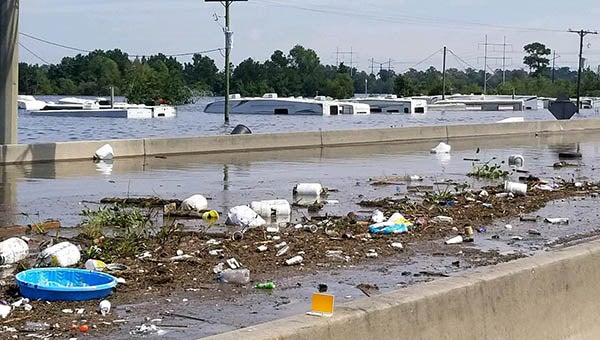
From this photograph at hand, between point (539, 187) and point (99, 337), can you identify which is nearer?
point (99, 337)

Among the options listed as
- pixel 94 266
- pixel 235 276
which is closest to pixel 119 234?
pixel 94 266

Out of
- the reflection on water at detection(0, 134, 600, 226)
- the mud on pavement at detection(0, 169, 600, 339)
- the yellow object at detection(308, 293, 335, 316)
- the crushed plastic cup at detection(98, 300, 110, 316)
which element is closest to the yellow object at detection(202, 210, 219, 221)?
the mud on pavement at detection(0, 169, 600, 339)

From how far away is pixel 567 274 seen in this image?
752 centimetres

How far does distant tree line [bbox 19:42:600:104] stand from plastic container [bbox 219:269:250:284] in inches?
3508

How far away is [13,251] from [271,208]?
4.61m

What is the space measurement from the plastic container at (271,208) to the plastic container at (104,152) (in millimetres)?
9199

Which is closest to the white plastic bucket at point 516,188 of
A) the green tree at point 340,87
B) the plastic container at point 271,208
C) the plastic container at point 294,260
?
the plastic container at point 271,208

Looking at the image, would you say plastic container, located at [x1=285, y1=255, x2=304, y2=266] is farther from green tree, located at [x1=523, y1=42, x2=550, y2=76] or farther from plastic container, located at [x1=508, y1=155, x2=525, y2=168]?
green tree, located at [x1=523, y1=42, x2=550, y2=76]

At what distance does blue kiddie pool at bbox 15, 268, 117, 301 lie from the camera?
804 cm

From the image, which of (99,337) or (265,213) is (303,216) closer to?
(265,213)

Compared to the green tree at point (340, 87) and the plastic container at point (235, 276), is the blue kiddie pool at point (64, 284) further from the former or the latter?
the green tree at point (340, 87)

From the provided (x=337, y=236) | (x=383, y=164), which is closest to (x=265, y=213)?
(x=337, y=236)

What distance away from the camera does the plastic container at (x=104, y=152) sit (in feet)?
73.2

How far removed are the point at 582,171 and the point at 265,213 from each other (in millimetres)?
12135
